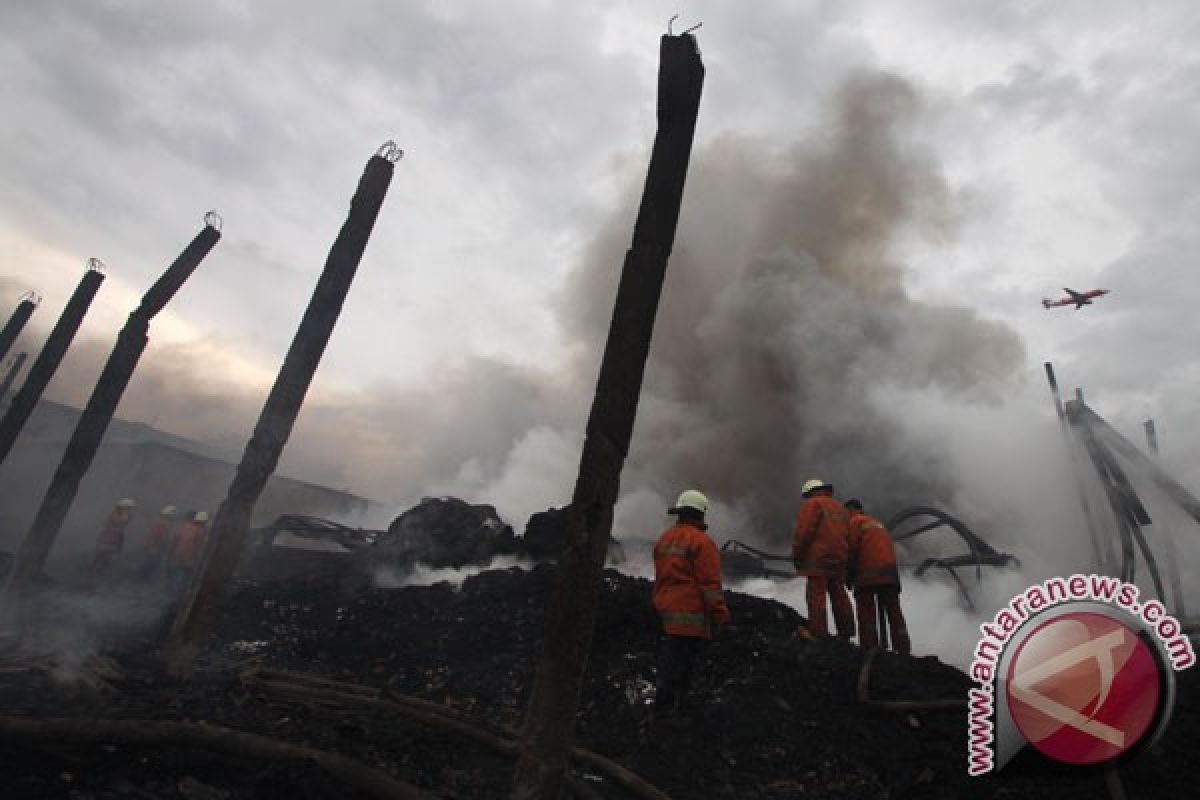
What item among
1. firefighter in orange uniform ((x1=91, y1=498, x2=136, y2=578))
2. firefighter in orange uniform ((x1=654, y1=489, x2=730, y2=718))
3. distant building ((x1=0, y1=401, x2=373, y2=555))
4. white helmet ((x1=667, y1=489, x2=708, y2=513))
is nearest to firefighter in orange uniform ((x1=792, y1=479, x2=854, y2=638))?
white helmet ((x1=667, y1=489, x2=708, y2=513))

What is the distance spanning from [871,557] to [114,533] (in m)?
15.0

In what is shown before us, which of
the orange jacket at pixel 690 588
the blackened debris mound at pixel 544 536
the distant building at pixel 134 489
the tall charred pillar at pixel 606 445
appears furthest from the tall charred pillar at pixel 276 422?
the distant building at pixel 134 489

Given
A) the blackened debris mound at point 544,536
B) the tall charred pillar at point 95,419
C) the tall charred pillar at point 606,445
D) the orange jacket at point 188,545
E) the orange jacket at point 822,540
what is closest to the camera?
the tall charred pillar at point 606,445

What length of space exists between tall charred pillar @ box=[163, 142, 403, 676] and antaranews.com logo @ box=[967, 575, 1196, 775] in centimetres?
700

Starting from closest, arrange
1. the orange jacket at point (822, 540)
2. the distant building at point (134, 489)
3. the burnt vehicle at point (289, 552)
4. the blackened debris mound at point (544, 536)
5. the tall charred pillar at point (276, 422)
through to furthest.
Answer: the tall charred pillar at point (276, 422) < the orange jacket at point (822, 540) < the blackened debris mound at point (544, 536) < the burnt vehicle at point (289, 552) < the distant building at point (134, 489)

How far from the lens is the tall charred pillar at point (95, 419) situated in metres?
10.3

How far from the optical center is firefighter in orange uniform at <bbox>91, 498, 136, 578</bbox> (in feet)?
44.5

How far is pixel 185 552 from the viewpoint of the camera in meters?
12.5

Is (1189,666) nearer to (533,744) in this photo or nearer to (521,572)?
(533,744)

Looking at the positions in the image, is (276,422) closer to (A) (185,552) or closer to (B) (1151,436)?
(A) (185,552)

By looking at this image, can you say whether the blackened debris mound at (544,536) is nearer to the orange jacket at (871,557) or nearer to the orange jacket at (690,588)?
the orange jacket at (871,557)

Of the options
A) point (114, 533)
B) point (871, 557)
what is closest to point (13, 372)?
point (114, 533)

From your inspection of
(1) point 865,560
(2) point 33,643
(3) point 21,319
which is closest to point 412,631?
(2) point 33,643

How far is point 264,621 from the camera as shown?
9.83 m
